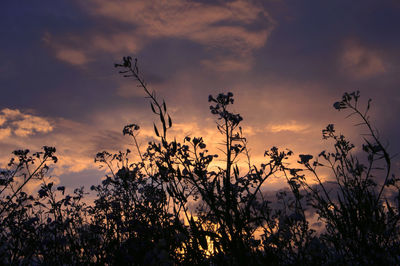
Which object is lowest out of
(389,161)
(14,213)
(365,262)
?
(365,262)

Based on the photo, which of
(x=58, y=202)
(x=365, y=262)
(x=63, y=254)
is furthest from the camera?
(x=58, y=202)

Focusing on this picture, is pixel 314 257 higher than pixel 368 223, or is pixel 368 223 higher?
pixel 368 223

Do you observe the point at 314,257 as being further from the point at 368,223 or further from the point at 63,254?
the point at 63,254

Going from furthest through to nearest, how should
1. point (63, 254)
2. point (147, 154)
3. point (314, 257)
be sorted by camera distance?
point (147, 154)
point (63, 254)
point (314, 257)

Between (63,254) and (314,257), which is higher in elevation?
(63,254)

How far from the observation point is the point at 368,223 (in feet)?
8.64

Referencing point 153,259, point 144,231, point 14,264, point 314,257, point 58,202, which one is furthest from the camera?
point 58,202

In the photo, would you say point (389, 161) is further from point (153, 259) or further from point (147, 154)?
point (147, 154)

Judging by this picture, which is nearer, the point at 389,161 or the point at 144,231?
the point at 389,161

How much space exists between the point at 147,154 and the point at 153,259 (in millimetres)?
6830

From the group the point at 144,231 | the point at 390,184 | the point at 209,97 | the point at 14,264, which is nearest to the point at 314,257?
the point at 144,231

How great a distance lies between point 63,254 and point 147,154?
3.91 meters

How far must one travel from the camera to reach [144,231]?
444 centimetres

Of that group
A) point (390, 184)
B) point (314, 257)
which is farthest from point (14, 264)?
point (390, 184)
